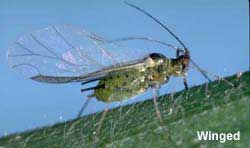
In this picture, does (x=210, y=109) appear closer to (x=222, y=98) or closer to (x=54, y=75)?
(x=222, y=98)

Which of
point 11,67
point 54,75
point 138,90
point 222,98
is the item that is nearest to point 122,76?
point 138,90

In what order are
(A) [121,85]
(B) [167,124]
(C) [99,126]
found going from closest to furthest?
(B) [167,124], (C) [99,126], (A) [121,85]

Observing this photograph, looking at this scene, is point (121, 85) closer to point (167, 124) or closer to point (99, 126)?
point (99, 126)

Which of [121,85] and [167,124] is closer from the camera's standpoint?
[167,124]

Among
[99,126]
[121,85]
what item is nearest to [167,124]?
[99,126]

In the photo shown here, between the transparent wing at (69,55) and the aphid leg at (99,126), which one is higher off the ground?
the transparent wing at (69,55)

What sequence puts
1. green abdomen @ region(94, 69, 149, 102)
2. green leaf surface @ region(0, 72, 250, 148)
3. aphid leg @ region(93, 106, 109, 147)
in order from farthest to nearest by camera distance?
green abdomen @ region(94, 69, 149, 102), aphid leg @ region(93, 106, 109, 147), green leaf surface @ region(0, 72, 250, 148)

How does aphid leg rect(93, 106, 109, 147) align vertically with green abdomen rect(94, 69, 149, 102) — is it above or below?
below

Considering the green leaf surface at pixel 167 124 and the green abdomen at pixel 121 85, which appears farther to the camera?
the green abdomen at pixel 121 85
